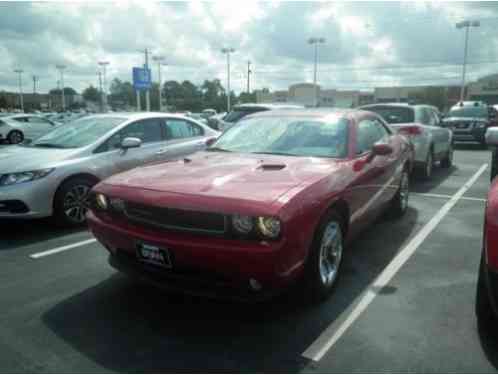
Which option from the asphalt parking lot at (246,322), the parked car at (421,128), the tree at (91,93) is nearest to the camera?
the asphalt parking lot at (246,322)

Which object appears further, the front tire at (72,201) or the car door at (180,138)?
the car door at (180,138)

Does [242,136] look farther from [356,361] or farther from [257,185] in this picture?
[356,361]

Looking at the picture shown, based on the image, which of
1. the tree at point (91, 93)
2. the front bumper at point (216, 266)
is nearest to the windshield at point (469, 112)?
the front bumper at point (216, 266)

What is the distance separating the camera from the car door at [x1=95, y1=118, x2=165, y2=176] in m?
5.65

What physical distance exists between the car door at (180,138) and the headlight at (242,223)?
12.7ft

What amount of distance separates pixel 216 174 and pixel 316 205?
83 centimetres

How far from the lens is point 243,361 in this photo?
2.57m

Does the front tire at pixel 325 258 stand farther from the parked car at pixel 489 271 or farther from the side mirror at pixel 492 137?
the side mirror at pixel 492 137

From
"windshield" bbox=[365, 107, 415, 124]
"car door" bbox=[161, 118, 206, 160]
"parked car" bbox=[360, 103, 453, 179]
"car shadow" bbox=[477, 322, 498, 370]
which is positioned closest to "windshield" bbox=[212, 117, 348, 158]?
"car shadow" bbox=[477, 322, 498, 370]

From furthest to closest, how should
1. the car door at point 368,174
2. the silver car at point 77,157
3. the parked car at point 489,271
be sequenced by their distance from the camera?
1. the silver car at point 77,157
2. the car door at point 368,174
3. the parked car at point 489,271

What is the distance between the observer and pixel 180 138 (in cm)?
680

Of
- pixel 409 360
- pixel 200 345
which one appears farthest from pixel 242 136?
pixel 409 360

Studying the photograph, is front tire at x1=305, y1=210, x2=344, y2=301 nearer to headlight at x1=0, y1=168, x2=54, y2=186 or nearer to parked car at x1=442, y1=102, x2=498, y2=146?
headlight at x1=0, y1=168, x2=54, y2=186

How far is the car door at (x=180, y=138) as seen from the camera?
650 centimetres
